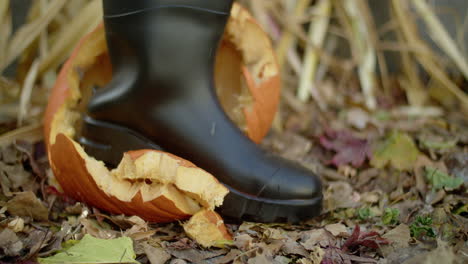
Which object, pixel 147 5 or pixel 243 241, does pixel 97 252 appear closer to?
pixel 243 241

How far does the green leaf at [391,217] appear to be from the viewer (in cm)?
87

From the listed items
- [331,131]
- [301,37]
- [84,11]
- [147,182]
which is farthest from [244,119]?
[301,37]

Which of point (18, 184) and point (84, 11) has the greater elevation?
point (84, 11)

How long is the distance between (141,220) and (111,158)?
0.14 metres

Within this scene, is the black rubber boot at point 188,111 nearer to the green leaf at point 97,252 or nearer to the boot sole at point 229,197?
the boot sole at point 229,197

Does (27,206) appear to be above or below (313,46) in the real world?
below

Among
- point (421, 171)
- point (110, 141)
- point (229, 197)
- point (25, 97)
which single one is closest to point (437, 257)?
point (229, 197)

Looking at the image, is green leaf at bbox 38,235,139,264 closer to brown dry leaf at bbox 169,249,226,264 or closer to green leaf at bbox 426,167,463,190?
brown dry leaf at bbox 169,249,226,264

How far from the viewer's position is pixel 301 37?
1.63 metres

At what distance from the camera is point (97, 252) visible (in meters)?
0.68

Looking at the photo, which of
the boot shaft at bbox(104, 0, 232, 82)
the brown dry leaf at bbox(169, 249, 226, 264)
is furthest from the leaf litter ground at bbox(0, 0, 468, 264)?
the boot shaft at bbox(104, 0, 232, 82)

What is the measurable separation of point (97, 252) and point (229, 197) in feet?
0.78

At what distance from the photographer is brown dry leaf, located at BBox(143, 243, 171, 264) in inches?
27.5

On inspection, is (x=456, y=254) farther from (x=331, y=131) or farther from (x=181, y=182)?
(x=331, y=131)
